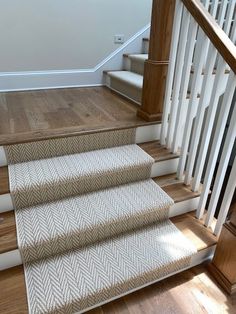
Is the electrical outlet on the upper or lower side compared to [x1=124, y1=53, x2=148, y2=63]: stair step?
upper

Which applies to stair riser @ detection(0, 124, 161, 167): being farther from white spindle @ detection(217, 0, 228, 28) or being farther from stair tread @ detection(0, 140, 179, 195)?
white spindle @ detection(217, 0, 228, 28)

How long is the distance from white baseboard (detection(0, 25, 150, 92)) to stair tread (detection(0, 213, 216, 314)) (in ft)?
6.10

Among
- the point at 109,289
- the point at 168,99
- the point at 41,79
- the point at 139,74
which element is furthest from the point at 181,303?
the point at 41,79

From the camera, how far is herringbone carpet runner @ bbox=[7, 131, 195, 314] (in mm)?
1326

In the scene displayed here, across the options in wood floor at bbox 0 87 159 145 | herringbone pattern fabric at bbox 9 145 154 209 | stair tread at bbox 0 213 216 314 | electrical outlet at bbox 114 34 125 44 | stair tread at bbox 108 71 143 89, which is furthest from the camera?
electrical outlet at bbox 114 34 125 44

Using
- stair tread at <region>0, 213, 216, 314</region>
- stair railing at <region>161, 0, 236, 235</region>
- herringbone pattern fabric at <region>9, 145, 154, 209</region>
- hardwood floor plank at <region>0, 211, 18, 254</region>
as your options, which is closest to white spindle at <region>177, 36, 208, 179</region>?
stair railing at <region>161, 0, 236, 235</region>

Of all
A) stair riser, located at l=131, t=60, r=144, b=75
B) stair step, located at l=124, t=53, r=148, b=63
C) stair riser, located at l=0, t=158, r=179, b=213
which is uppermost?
stair step, located at l=124, t=53, r=148, b=63

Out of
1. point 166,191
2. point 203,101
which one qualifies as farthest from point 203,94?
point 166,191

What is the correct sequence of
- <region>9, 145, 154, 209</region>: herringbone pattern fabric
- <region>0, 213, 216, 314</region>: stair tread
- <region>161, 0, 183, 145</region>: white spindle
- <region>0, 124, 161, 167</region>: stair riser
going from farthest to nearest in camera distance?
<region>0, 124, 161, 167</region>: stair riser < <region>161, 0, 183, 145</region>: white spindle < <region>9, 145, 154, 209</region>: herringbone pattern fabric < <region>0, 213, 216, 314</region>: stair tread

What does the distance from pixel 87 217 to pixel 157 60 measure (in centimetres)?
116

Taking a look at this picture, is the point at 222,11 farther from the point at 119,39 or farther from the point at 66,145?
the point at 66,145

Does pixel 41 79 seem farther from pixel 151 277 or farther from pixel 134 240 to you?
pixel 151 277

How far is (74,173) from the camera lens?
1.63 metres

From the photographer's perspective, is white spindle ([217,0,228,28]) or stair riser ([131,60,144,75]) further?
stair riser ([131,60,144,75])
